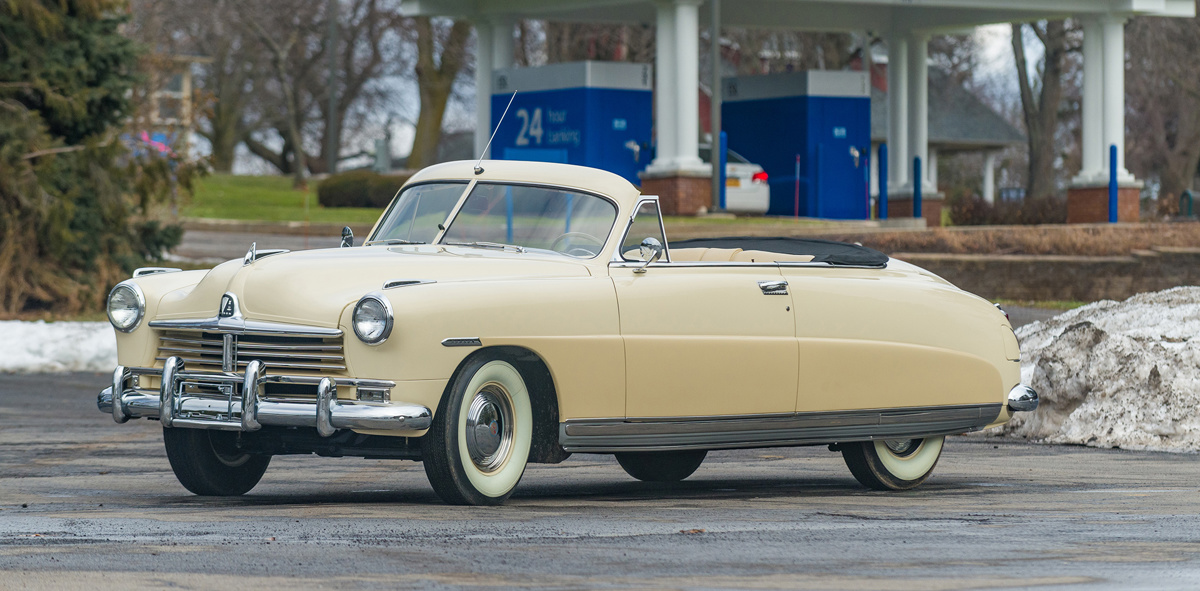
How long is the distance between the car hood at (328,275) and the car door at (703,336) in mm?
353

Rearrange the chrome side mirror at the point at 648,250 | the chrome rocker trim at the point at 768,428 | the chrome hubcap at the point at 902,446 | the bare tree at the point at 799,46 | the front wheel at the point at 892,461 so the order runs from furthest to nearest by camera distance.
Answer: the bare tree at the point at 799,46 → the chrome hubcap at the point at 902,446 → the front wheel at the point at 892,461 → the chrome side mirror at the point at 648,250 → the chrome rocker trim at the point at 768,428

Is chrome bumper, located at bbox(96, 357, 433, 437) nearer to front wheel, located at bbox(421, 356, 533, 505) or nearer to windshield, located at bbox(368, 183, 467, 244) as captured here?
front wheel, located at bbox(421, 356, 533, 505)

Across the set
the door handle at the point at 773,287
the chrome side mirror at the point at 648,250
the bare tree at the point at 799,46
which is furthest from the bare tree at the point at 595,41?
the chrome side mirror at the point at 648,250

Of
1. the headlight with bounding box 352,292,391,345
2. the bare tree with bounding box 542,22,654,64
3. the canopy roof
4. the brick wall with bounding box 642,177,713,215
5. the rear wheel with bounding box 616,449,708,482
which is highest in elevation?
the bare tree with bounding box 542,22,654,64

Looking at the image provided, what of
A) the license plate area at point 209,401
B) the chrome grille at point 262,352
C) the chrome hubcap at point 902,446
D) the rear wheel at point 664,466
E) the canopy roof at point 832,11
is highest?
the canopy roof at point 832,11

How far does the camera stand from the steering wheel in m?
8.11

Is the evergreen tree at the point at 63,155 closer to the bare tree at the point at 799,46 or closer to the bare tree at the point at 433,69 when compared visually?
the bare tree at the point at 433,69

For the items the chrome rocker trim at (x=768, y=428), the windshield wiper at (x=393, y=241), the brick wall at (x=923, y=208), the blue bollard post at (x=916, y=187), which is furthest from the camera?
the brick wall at (x=923, y=208)

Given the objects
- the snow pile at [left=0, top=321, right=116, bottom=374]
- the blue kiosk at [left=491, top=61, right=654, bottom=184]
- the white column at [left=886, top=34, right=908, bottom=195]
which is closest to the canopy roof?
the white column at [left=886, top=34, right=908, bottom=195]

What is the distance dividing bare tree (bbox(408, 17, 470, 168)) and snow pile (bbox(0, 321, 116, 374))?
29.2m

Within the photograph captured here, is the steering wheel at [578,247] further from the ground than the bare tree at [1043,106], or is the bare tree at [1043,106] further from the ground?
the bare tree at [1043,106]

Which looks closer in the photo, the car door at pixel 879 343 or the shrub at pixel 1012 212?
the car door at pixel 879 343

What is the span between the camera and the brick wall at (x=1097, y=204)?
31.3 metres

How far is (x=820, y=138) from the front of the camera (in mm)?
31812
